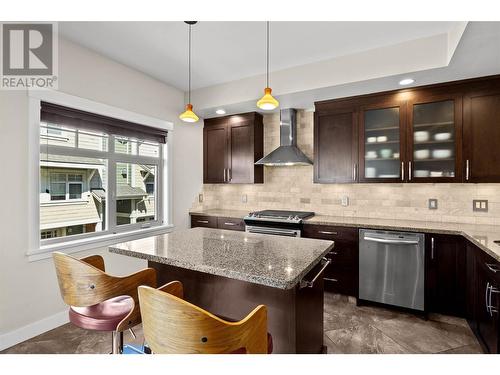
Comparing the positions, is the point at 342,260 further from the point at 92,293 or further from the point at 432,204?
the point at 92,293

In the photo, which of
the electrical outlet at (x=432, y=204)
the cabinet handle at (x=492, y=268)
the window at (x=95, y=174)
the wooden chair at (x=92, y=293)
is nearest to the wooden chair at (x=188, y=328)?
the wooden chair at (x=92, y=293)

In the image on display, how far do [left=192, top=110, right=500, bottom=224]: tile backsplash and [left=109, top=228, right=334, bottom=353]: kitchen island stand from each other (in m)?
1.91

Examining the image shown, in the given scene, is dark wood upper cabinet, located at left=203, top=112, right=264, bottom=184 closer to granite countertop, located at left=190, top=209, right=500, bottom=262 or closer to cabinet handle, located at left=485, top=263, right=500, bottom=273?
granite countertop, located at left=190, top=209, right=500, bottom=262

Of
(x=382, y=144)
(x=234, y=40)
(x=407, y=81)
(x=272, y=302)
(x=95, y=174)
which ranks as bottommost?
(x=272, y=302)

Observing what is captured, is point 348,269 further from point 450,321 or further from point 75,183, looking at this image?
point 75,183

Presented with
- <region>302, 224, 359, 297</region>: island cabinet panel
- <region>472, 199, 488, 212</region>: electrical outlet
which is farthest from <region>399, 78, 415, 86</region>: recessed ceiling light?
<region>302, 224, 359, 297</region>: island cabinet panel

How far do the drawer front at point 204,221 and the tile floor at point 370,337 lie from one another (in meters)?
1.74

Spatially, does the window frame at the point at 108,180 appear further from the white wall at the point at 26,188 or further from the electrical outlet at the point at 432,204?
the electrical outlet at the point at 432,204

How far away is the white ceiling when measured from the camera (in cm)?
233

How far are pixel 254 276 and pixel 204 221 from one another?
2.87 m

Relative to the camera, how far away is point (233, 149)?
13.5ft

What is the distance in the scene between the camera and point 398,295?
9.11 feet

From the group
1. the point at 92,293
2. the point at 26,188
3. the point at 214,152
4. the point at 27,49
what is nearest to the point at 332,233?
the point at 214,152

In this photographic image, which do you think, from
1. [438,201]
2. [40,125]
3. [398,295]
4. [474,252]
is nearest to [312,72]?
[438,201]
